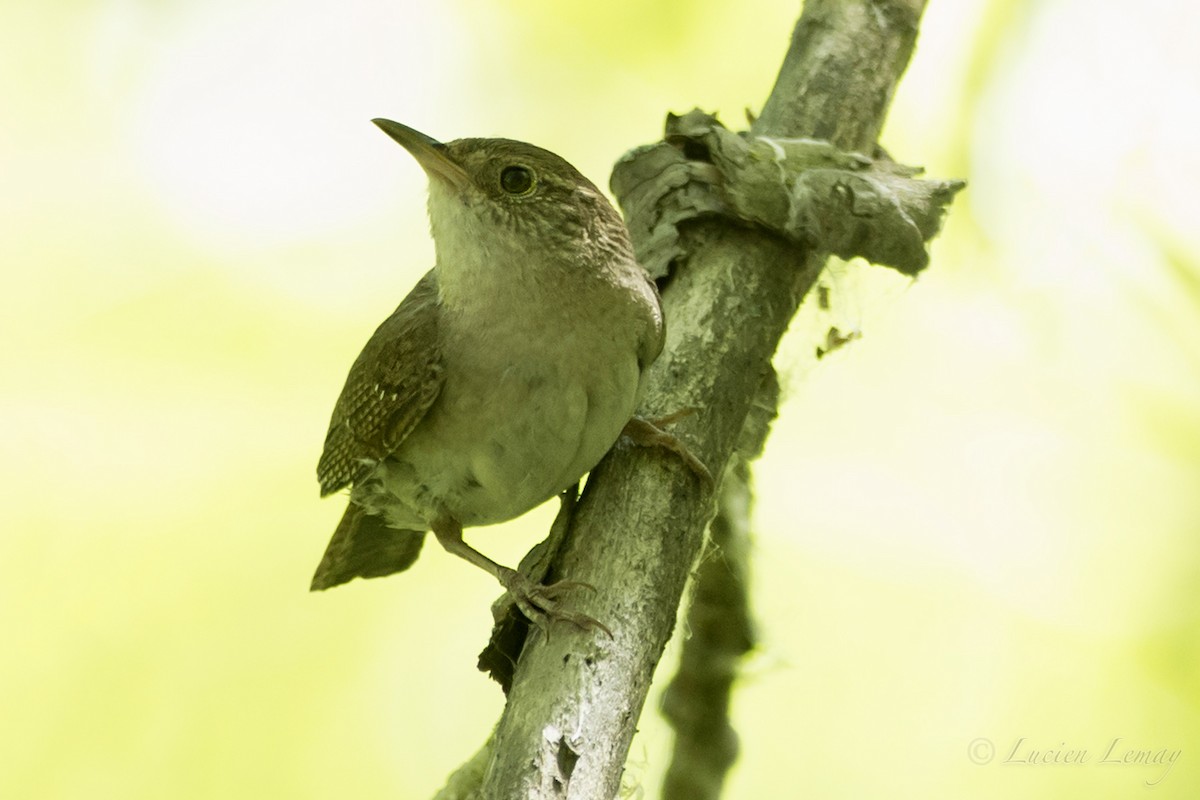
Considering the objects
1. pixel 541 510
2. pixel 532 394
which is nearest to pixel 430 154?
pixel 532 394

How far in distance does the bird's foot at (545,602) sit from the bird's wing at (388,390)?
406 millimetres

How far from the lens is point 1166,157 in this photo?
380 centimetres

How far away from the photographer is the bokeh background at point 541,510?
130 inches

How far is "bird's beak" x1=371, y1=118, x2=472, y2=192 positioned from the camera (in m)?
2.33

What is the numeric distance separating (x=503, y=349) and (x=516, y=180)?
353mm

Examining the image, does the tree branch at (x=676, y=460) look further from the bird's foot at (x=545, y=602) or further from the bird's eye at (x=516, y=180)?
the bird's eye at (x=516, y=180)

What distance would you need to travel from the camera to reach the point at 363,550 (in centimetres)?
282

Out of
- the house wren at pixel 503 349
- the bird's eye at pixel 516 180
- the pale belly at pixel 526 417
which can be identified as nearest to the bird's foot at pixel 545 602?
the house wren at pixel 503 349

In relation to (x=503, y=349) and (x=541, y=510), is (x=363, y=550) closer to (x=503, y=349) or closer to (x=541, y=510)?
(x=503, y=349)

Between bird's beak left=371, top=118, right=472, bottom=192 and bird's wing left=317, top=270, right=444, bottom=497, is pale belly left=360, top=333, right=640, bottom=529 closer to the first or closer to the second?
bird's wing left=317, top=270, right=444, bottom=497

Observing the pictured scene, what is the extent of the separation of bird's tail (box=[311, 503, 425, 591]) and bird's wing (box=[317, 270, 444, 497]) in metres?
0.18

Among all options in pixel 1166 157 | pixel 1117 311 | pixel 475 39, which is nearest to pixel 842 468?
pixel 1117 311

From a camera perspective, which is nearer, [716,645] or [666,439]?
[666,439]

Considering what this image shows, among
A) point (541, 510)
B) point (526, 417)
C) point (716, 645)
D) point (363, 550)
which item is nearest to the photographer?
point (526, 417)
